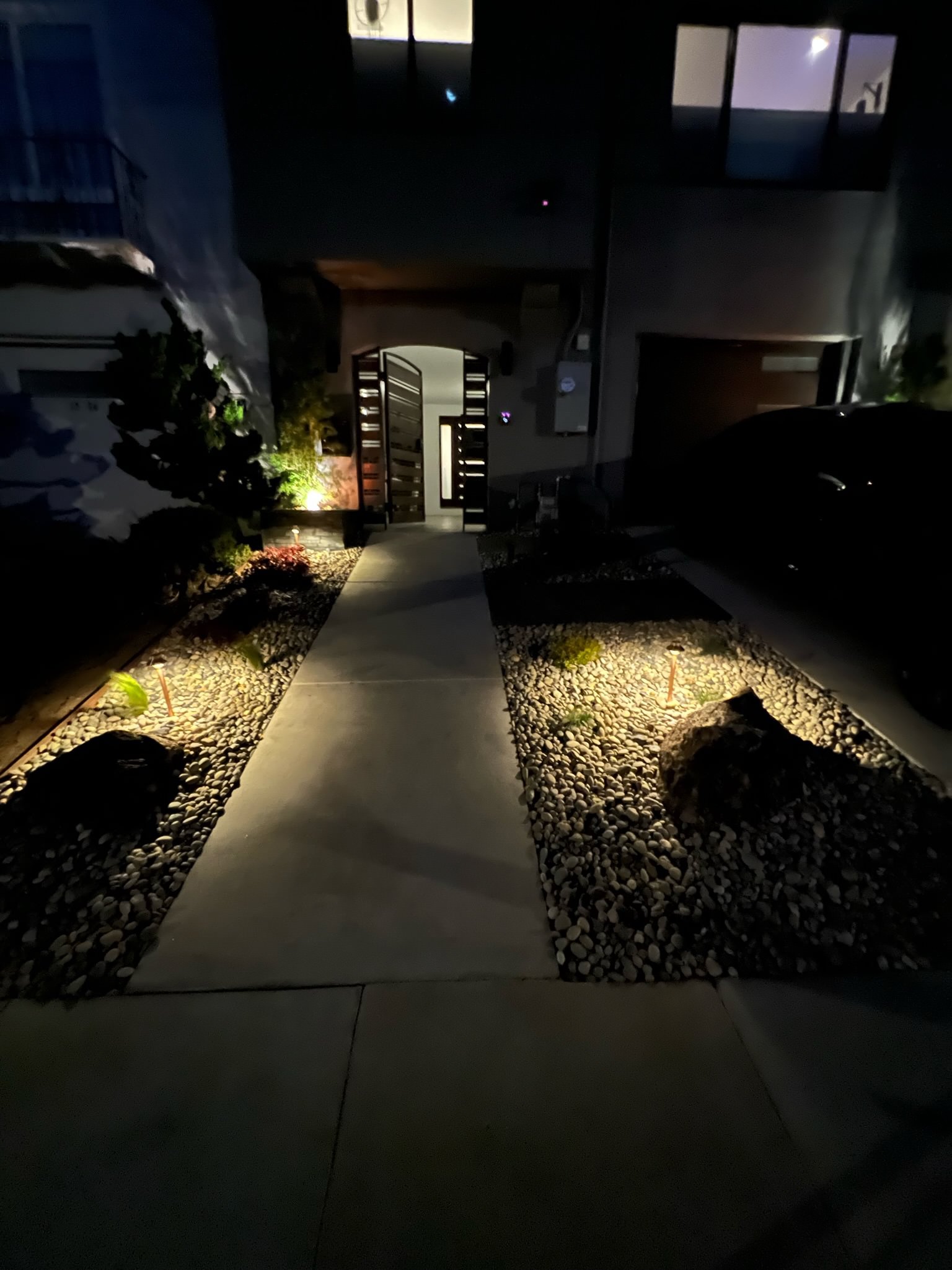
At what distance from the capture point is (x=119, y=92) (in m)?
6.53

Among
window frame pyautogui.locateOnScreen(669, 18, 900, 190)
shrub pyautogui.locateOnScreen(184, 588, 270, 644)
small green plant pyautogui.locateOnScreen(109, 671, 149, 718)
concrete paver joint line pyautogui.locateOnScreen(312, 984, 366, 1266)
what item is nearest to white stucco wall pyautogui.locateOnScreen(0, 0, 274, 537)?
shrub pyautogui.locateOnScreen(184, 588, 270, 644)

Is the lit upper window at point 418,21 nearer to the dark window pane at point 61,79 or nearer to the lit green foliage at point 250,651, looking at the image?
the dark window pane at point 61,79

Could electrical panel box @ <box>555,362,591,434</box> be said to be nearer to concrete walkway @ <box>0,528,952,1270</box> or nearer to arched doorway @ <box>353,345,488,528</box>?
arched doorway @ <box>353,345,488,528</box>

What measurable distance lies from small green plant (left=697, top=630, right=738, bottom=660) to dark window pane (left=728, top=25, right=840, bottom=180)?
588 cm

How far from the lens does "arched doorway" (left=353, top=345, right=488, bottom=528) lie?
7992mm

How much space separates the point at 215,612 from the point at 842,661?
4.93 m

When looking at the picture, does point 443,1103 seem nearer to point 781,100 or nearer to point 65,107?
point 65,107

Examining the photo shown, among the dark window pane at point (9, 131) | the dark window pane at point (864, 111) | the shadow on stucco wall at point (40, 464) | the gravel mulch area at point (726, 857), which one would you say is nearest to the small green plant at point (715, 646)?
the gravel mulch area at point (726, 857)

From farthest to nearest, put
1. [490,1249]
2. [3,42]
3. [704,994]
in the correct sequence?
[3,42] < [704,994] < [490,1249]

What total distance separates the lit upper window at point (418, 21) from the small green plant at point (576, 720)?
23.8ft

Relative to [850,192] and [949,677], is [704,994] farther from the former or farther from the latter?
[850,192]

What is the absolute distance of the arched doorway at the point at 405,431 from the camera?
7.99m

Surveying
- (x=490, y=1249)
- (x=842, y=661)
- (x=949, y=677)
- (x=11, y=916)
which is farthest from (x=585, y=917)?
(x=842, y=661)

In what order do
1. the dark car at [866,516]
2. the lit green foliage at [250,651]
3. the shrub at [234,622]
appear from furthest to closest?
the shrub at [234,622] < the lit green foliage at [250,651] < the dark car at [866,516]
